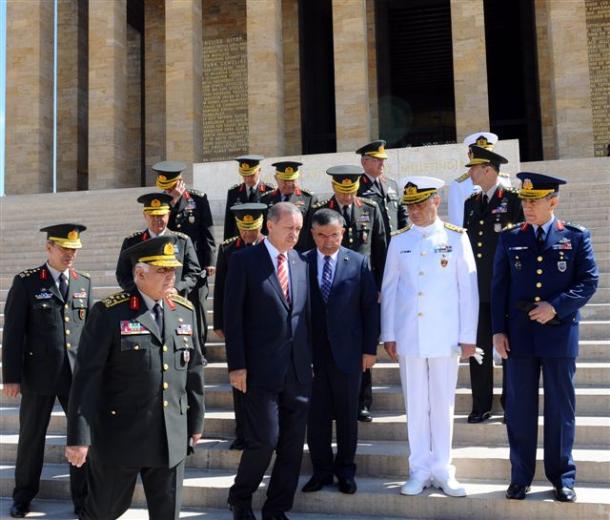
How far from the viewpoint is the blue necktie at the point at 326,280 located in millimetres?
4359

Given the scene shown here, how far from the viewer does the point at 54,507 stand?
4520 mm

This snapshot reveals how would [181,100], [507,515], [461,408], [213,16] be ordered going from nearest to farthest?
[507,515]
[461,408]
[181,100]
[213,16]

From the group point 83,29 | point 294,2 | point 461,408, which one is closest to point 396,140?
point 294,2

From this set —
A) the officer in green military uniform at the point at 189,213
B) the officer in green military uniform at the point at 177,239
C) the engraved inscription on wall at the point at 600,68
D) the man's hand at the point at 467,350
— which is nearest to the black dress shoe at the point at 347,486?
the man's hand at the point at 467,350

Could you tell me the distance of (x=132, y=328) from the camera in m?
3.12

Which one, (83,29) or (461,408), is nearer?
(461,408)

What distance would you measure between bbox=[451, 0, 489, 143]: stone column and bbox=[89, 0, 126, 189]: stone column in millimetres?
10132

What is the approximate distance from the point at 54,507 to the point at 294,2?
21284 mm

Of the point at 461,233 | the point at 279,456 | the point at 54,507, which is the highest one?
the point at 461,233

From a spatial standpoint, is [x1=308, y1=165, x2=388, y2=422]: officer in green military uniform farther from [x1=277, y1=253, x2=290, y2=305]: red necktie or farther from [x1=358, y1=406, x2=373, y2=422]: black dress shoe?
[x1=277, y1=253, x2=290, y2=305]: red necktie

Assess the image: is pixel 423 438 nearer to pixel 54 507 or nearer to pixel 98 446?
pixel 98 446

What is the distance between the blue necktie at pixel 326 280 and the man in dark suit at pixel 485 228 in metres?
1.38

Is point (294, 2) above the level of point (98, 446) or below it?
above

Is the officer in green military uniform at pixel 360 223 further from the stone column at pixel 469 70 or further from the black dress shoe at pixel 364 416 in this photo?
the stone column at pixel 469 70
